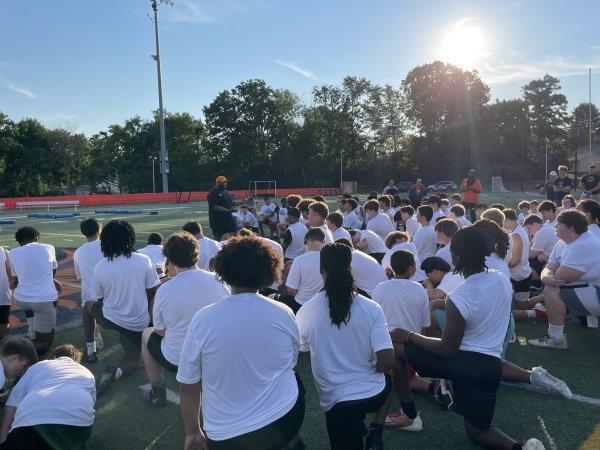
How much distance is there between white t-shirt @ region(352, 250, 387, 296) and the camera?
16.9 ft

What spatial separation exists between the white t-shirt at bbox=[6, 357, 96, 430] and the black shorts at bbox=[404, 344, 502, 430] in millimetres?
2491

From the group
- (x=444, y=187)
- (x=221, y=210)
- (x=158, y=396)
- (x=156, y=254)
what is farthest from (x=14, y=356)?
(x=444, y=187)

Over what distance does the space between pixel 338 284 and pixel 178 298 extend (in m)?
1.39

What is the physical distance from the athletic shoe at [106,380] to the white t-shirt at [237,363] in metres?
2.44

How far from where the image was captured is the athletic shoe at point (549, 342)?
535cm

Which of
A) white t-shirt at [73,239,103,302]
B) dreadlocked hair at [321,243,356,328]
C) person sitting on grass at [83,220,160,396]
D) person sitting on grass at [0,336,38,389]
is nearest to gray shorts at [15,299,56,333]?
white t-shirt at [73,239,103,302]

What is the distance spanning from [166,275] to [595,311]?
5.43 meters

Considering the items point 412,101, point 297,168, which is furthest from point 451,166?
point 297,168

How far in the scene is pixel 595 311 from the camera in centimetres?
522

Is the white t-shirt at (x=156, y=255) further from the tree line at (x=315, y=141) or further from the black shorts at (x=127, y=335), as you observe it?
the tree line at (x=315, y=141)

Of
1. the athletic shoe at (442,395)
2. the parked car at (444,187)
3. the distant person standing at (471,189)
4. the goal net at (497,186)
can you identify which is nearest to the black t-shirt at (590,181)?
the distant person standing at (471,189)

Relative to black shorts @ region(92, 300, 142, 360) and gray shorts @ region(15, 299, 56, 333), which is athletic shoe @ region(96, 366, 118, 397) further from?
gray shorts @ region(15, 299, 56, 333)

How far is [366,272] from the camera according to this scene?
5.17 meters

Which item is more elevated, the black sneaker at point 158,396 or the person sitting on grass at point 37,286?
the person sitting on grass at point 37,286
